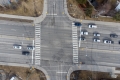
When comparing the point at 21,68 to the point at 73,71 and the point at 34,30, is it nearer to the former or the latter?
the point at 34,30

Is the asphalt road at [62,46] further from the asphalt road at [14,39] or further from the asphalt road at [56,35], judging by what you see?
the asphalt road at [14,39]

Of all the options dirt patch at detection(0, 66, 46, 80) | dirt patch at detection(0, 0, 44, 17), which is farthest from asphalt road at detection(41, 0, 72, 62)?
dirt patch at detection(0, 66, 46, 80)

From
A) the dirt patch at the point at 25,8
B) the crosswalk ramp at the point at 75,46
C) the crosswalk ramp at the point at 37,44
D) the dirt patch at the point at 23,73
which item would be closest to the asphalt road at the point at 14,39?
the crosswalk ramp at the point at 37,44

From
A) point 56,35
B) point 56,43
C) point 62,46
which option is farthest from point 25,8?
point 62,46

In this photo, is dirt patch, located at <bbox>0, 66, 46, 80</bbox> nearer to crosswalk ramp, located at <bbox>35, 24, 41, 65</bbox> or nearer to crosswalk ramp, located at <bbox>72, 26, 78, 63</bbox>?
crosswalk ramp, located at <bbox>35, 24, 41, 65</bbox>

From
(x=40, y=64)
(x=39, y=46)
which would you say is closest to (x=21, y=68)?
(x=40, y=64)

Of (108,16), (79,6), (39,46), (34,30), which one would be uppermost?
(79,6)
